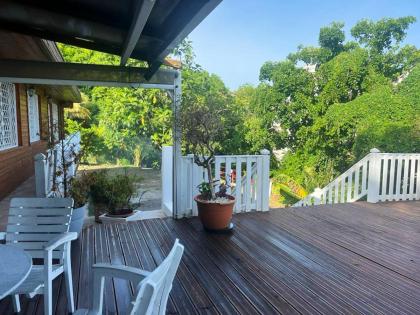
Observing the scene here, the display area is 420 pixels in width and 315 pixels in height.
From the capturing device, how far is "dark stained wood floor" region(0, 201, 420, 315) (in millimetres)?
2471

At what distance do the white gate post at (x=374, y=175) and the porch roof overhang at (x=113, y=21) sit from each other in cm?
416

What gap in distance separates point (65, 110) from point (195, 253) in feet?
47.9

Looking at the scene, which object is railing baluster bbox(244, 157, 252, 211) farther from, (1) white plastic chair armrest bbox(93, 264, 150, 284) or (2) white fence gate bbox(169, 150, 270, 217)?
(1) white plastic chair armrest bbox(93, 264, 150, 284)

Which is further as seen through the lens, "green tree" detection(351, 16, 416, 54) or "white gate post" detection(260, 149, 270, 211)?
"green tree" detection(351, 16, 416, 54)

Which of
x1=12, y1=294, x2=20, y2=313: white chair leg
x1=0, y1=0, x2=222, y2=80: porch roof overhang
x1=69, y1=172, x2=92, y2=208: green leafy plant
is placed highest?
x1=0, y1=0, x2=222, y2=80: porch roof overhang

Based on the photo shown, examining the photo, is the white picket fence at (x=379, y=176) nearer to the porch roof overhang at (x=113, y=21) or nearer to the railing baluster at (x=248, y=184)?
the railing baluster at (x=248, y=184)

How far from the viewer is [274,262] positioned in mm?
3242

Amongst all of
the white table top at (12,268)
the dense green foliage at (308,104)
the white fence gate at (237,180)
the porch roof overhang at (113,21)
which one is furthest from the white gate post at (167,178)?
the dense green foliage at (308,104)

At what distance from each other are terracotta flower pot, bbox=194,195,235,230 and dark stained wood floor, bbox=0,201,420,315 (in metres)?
0.16

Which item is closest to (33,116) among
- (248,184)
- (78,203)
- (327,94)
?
(78,203)

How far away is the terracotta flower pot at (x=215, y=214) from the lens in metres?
4.07

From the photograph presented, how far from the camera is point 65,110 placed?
15719mm

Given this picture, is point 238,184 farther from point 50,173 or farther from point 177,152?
point 50,173

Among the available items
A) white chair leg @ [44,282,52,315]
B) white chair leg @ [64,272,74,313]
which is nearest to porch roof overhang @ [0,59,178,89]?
white chair leg @ [64,272,74,313]
